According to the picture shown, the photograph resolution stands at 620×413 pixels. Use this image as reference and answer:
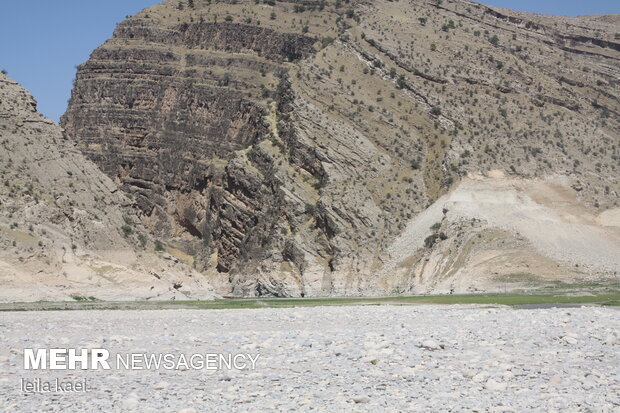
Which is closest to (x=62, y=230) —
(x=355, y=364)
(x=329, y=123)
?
(x=329, y=123)

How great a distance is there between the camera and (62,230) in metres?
62.0

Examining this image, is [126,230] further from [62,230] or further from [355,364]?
[355,364]

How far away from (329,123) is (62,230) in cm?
3604

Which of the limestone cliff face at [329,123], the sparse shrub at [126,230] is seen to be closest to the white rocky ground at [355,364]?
the sparse shrub at [126,230]

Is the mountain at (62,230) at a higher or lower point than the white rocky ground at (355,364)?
higher

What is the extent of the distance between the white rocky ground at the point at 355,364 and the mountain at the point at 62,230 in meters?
19.5

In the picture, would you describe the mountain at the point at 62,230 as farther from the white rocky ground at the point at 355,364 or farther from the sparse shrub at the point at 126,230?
the white rocky ground at the point at 355,364

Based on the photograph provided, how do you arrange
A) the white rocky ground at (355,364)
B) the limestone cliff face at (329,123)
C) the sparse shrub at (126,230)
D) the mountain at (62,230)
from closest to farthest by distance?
the white rocky ground at (355,364) < the mountain at (62,230) < the sparse shrub at (126,230) < the limestone cliff face at (329,123)

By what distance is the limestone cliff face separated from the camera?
3191 inches

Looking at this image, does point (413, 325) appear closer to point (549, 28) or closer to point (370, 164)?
point (370, 164)

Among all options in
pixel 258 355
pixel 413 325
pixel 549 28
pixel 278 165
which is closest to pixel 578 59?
pixel 549 28

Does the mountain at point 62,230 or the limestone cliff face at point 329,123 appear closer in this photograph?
the mountain at point 62,230

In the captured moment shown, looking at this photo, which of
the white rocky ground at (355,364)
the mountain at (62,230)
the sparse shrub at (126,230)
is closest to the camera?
the white rocky ground at (355,364)

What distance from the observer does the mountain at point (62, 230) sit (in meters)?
56.6
